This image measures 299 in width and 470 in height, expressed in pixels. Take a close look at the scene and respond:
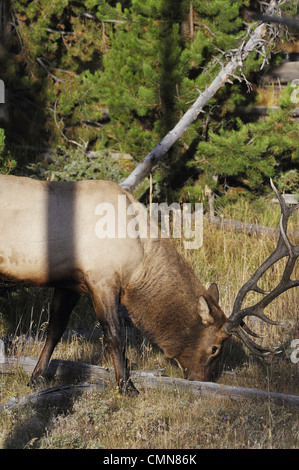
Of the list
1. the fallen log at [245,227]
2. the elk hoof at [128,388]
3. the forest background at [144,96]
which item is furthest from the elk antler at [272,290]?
the forest background at [144,96]

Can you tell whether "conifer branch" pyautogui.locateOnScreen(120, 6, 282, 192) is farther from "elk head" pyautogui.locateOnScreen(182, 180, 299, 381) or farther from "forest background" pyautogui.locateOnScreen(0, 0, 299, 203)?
"elk head" pyautogui.locateOnScreen(182, 180, 299, 381)

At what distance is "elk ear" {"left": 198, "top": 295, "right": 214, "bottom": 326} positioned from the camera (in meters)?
4.74

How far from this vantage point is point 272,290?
4633 mm

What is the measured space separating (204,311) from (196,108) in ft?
13.4

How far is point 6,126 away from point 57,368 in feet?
18.3

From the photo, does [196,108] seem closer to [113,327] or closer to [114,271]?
[114,271]

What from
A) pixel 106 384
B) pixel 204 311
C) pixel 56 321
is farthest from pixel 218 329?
pixel 56 321

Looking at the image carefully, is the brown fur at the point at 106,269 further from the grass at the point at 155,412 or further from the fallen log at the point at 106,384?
the grass at the point at 155,412

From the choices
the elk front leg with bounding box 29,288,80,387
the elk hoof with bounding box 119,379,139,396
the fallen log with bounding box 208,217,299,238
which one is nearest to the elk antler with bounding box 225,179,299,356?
the elk hoof with bounding box 119,379,139,396

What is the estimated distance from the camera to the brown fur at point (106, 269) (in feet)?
14.8

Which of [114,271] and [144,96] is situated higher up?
[144,96]

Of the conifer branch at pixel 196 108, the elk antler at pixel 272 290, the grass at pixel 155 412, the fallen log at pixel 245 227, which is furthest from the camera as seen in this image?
Result: the conifer branch at pixel 196 108

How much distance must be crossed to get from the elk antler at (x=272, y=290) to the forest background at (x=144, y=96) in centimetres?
383

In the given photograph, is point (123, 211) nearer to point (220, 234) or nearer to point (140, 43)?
point (220, 234)
